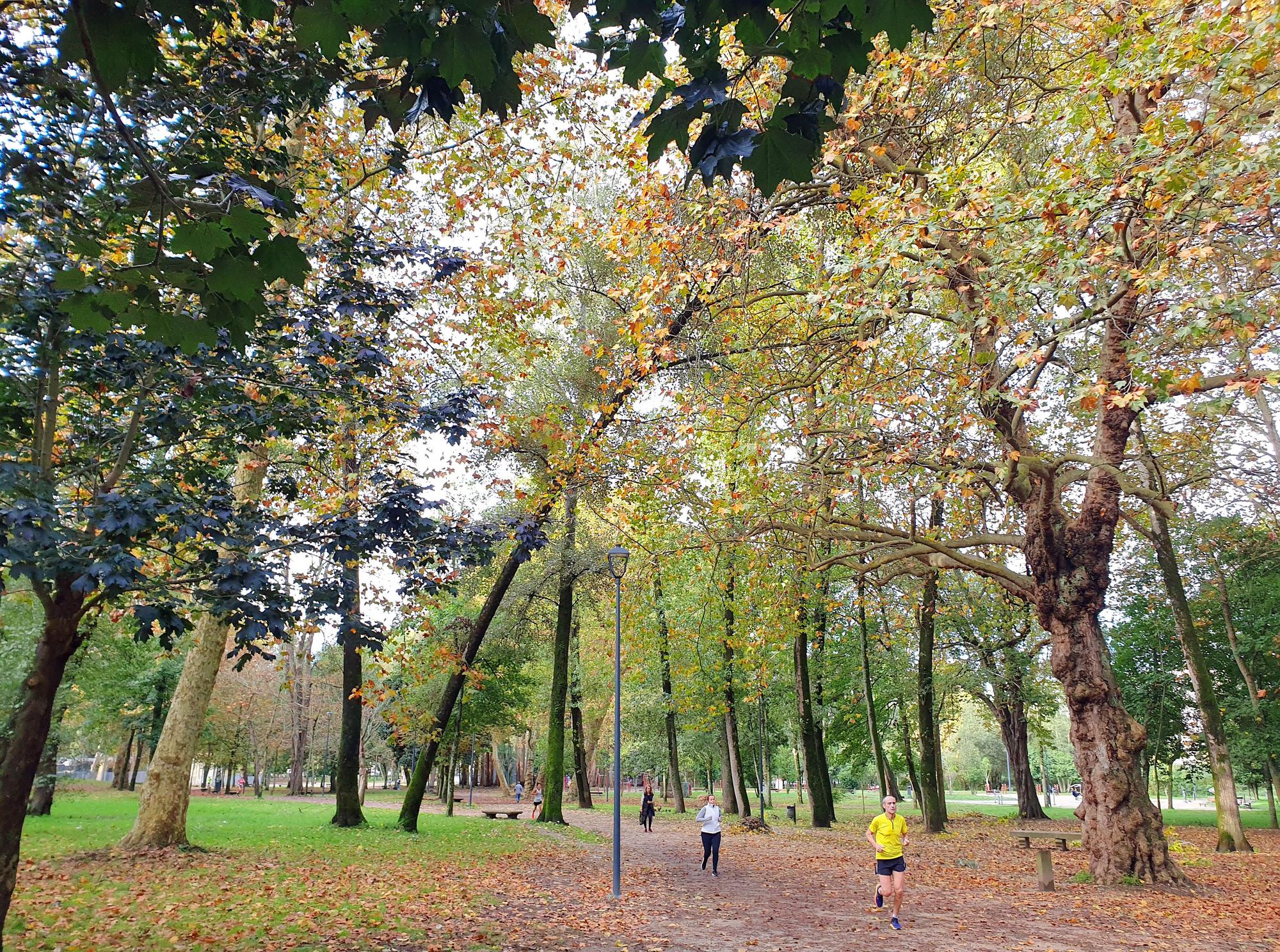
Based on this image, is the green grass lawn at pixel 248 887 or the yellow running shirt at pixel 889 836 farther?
the yellow running shirt at pixel 889 836

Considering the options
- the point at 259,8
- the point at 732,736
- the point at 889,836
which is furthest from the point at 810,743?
the point at 259,8

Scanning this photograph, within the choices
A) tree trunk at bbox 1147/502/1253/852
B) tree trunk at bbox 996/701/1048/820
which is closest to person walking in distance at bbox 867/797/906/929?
tree trunk at bbox 1147/502/1253/852

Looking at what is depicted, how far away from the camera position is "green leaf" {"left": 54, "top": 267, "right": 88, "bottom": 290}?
2525 mm

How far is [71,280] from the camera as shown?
2574mm

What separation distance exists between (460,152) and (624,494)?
6.38m

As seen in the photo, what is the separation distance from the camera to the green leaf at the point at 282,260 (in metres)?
2.63

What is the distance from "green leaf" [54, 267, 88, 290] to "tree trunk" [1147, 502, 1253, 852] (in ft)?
60.7

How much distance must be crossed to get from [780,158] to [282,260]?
6.10 ft

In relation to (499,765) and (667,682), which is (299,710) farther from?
(667,682)

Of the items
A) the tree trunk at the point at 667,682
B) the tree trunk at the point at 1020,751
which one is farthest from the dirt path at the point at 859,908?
the tree trunk at the point at 1020,751

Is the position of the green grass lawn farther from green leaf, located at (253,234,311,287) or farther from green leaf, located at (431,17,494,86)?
green leaf, located at (431,17,494,86)

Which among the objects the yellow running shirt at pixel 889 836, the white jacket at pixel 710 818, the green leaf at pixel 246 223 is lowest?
the white jacket at pixel 710 818

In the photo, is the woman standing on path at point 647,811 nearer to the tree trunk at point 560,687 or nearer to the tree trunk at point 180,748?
the tree trunk at point 560,687

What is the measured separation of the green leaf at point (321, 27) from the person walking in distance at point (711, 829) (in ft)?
45.1
